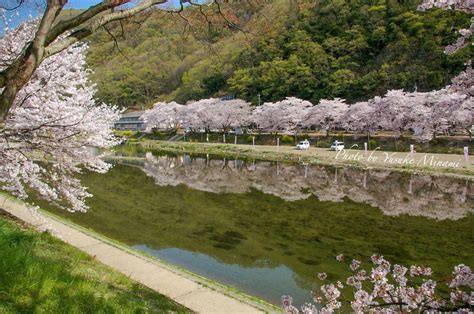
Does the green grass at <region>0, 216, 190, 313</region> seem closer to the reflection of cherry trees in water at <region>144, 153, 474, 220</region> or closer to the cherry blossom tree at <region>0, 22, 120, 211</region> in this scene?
the cherry blossom tree at <region>0, 22, 120, 211</region>

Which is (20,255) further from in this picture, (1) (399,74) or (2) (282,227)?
(1) (399,74)

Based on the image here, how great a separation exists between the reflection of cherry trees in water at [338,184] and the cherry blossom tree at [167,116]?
4775 cm

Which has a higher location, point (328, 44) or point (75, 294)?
point (328, 44)

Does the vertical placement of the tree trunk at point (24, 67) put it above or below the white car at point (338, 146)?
A: above

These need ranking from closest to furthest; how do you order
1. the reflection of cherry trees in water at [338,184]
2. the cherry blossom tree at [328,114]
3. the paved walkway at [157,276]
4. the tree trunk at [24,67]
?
the tree trunk at [24,67] → the paved walkway at [157,276] → the reflection of cherry trees in water at [338,184] → the cherry blossom tree at [328,114]

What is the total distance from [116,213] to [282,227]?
25.6 feet

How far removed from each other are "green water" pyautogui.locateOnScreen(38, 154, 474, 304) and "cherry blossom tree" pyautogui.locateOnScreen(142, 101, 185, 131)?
53.9 metres

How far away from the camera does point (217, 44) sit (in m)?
6.82

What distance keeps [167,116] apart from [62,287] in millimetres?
80703

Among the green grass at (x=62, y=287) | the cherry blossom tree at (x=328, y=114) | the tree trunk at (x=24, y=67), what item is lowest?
the green grass at (x=62, y=287)

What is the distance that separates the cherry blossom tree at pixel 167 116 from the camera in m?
82.1

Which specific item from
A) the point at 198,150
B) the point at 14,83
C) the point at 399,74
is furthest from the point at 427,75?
the point at 14,83

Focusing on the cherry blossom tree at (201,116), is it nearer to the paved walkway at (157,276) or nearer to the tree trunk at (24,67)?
the paved walkway at (157,276)

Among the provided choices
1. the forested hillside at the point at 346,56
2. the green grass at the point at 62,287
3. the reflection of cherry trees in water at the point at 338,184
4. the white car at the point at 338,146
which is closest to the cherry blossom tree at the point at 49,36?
the green grass at the point at 62,287
